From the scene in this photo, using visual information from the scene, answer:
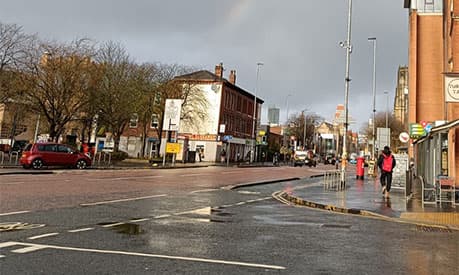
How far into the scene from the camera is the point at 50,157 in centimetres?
2886

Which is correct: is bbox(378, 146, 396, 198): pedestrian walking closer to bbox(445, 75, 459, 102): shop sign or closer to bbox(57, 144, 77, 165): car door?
bbox(445, 75, 459, 102): shop sign

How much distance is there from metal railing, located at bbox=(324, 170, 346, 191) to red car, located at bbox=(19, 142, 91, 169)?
17825 mm

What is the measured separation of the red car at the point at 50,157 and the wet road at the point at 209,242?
1706cm

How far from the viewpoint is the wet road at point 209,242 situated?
5.88 meters

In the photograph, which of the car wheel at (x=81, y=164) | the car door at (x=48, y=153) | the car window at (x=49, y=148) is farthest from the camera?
the car wheel at (x=81, y=164)

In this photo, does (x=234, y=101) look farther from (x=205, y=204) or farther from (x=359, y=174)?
(x=205, y=204)

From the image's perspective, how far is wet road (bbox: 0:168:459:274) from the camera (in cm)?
588

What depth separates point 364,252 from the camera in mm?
7164

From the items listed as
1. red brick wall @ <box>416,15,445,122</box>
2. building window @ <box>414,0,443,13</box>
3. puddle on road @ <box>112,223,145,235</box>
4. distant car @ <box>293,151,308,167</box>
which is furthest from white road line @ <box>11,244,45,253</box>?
distant car @ <box>293,151,308,167</box>

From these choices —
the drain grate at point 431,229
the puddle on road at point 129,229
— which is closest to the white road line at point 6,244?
the puddle on road at point 129,229

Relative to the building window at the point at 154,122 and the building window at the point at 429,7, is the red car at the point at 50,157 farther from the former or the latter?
the building window at the point at 429,7

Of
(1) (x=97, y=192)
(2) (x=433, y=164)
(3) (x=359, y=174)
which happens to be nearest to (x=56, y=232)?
(1) (x=97, y=192)

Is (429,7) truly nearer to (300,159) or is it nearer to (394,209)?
(300,159)

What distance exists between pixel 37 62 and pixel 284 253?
31.6 metres
